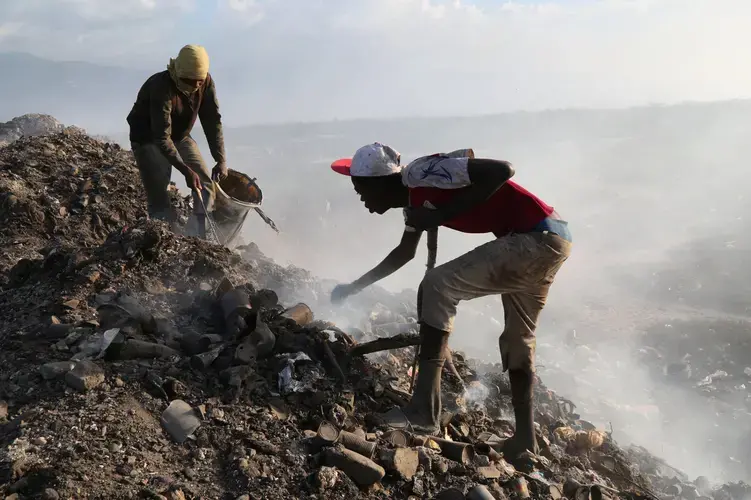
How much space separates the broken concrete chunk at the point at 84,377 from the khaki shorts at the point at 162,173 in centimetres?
248

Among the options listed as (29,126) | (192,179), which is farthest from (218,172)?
(29,126)

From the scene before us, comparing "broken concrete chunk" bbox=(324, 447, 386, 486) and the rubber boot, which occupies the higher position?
the rubber boot

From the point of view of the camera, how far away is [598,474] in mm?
3402

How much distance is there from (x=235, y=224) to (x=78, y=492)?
373 cm

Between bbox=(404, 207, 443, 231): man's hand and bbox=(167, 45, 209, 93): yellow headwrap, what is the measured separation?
8.68 feet

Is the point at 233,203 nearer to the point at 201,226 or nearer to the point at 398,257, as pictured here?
the point at 201,226

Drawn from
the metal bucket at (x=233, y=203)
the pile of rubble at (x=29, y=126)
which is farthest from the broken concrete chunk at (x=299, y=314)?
the pile of rubble at (x=29, y=126)

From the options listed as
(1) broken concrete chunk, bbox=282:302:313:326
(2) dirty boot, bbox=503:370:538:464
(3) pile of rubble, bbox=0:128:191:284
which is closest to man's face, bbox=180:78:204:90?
(3) pile of rubble, bbox=0:128:191:284

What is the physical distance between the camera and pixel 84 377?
2436 millimetres

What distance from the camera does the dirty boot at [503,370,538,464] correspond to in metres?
2.88

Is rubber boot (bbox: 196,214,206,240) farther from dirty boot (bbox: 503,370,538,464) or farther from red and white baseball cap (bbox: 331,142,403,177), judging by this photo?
dirty boot (bbox: 503,370,538,464)

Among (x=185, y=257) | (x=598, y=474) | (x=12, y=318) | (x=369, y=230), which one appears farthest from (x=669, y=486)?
(x=369, y=230)

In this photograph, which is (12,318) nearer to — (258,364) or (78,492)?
(258,364)

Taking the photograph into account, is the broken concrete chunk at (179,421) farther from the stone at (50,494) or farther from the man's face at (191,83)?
the man's face at (191,83)
